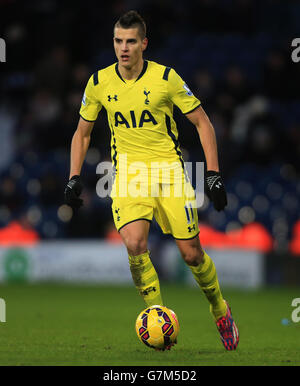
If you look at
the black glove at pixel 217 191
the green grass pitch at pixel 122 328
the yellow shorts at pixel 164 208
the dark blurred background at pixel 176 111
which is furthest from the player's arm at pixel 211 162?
the dark blurred background at pixel 176 111

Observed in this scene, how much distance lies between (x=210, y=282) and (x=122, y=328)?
1724 mm

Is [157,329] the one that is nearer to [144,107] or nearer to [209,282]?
[209,282]

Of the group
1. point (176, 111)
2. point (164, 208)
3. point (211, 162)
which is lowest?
point (164, 208)

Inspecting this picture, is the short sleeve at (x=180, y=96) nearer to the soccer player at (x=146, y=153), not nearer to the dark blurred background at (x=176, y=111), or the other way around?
the soccer player at (x=146, y=153)

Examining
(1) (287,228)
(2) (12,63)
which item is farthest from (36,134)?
(1) (287,228)

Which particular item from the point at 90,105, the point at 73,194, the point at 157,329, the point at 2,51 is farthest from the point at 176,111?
the point at 157,329

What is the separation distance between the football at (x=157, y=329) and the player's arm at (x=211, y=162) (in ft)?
2.66

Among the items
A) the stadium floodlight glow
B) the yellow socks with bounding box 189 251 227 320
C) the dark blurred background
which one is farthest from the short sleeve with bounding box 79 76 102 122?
the stadium floodlight glow

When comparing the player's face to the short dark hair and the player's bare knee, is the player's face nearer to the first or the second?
the short dark hair

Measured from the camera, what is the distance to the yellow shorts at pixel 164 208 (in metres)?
6.16

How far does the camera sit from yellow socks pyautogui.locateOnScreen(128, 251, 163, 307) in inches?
242

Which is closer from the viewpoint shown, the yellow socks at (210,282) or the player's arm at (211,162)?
the player's arm at (211,162)

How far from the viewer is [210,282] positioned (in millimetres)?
6277

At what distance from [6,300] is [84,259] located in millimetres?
3001
